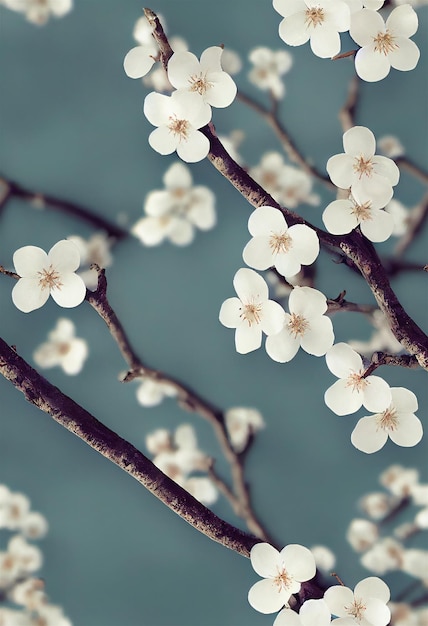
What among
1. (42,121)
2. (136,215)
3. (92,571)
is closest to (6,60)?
(42,121)

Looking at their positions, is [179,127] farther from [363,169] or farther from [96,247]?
[96,247]

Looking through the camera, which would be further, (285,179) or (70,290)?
(285,179)

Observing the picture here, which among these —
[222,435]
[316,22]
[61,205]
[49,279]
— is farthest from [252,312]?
[61,205]

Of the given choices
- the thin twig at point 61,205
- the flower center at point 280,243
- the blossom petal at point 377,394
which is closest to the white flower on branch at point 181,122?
the flower center at point 280,243

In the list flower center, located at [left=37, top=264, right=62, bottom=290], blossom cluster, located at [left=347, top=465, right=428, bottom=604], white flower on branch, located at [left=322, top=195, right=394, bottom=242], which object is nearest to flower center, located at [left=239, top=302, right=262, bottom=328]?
white flower on branch, located at [left=322, top=195, right=394, bottom=242]

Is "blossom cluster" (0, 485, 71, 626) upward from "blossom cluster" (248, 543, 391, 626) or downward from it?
downward

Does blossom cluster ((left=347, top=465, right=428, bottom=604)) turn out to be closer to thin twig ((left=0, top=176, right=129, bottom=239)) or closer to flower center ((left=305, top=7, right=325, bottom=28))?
thin twig ((left=0, top=176, right=129, bottom=239))

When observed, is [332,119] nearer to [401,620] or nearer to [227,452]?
[227,452]
